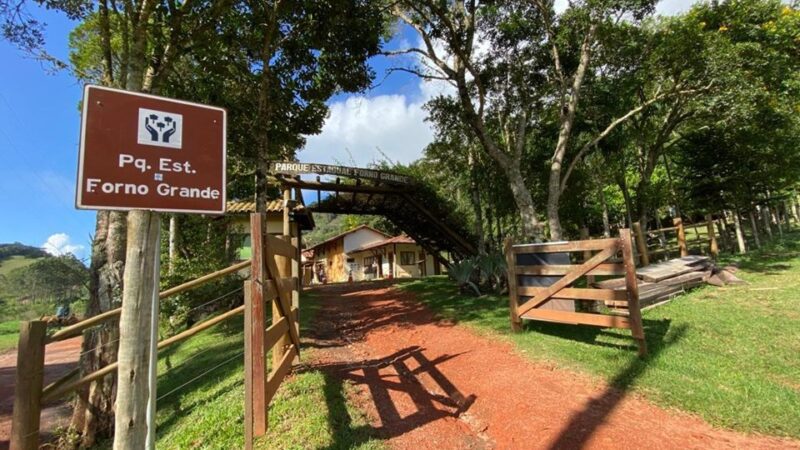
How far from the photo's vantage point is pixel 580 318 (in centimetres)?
519

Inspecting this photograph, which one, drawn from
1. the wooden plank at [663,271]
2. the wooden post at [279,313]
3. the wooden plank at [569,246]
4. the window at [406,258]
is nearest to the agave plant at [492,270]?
the wooden plank at [663,271]

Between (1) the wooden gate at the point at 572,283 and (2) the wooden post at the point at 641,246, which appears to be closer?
(1) the wooden gate at the point at 572,283

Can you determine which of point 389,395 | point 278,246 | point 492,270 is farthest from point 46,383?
point 492,270

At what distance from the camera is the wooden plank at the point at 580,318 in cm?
484

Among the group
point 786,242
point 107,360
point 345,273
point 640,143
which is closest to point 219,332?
point 107,360

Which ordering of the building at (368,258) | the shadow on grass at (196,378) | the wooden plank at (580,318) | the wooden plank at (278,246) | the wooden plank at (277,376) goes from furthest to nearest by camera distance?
the building at (368,258) → the wooden plank at (580,318) → the shadow on grass at (196,378) → the wooden plank at (278,246) → the wooden plank at (277,376)

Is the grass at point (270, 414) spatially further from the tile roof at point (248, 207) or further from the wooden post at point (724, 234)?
the wooden post at point (724, 234)

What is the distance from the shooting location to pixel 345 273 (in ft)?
110

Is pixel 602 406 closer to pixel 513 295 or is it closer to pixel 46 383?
pixel 513 295

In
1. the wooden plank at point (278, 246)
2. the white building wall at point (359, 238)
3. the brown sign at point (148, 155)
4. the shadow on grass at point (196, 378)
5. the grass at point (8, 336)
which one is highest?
the white building wall at point (359, 238)

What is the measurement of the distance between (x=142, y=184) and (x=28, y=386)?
6.30 ft

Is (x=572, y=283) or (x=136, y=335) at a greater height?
(x=136, y=335)

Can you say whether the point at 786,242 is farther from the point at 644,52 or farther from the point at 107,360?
the point at 107,360

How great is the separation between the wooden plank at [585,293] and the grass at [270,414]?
3.23 metres
